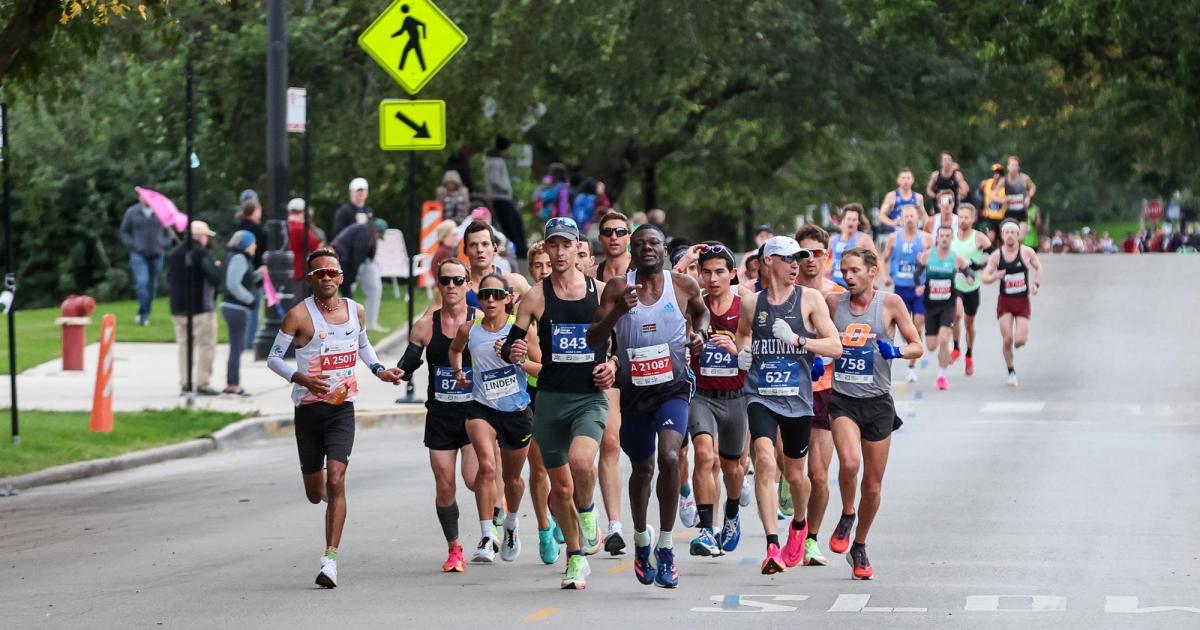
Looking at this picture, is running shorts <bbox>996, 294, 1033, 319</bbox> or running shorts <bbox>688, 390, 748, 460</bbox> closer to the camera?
running shorts <bbox>688, 390, 748, 460</bbox>

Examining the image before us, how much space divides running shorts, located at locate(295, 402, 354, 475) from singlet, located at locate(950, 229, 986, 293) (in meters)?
14.3

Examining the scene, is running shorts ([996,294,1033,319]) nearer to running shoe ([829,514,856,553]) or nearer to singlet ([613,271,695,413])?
running shoe ([829,514,856,553])

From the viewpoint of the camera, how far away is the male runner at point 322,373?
11.7 metres

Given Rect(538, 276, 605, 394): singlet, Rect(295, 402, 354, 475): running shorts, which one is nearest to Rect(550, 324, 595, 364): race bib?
Rect(538, 276, 605, 394): singlet

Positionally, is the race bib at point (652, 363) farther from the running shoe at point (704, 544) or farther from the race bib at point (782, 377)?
the running shoe at point (704, 544)

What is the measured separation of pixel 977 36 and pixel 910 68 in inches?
335

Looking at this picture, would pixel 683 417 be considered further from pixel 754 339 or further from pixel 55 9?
pixel 55 9

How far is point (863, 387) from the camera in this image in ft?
38.5

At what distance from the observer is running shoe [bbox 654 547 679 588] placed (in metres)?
11.0

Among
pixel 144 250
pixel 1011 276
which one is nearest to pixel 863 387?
pixel 1011 276

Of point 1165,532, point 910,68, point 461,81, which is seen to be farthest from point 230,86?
point 1165,532

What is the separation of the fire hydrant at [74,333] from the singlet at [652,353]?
14.3 m

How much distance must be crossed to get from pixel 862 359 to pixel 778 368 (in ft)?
1.46

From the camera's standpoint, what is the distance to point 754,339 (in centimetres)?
1179
